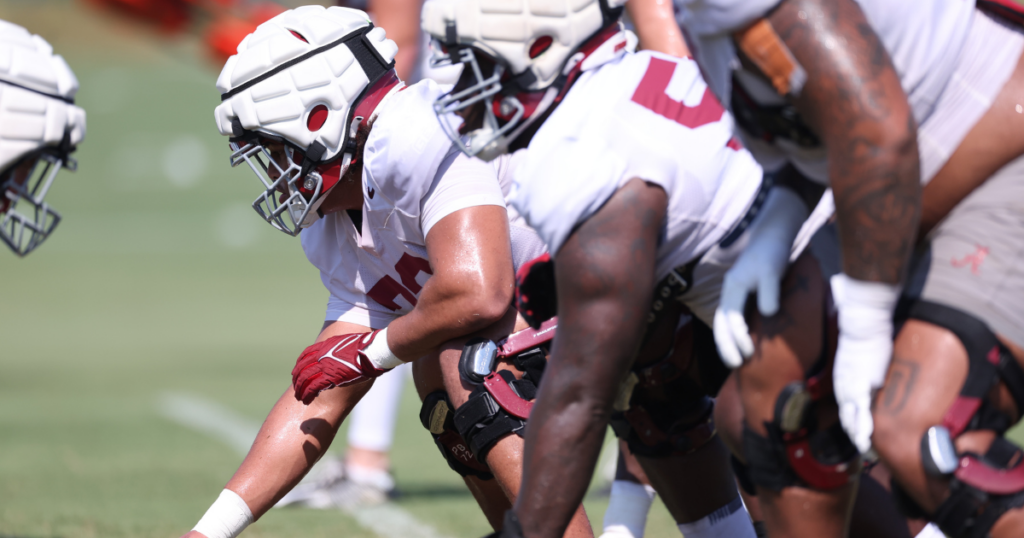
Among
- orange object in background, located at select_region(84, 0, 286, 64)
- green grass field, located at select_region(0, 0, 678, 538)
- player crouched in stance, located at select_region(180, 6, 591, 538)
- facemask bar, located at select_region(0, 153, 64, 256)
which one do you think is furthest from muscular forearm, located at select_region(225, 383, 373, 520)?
orange object in background, located at select_region(84, 0, 286, 64)

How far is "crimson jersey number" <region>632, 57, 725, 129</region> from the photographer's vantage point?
2.44m

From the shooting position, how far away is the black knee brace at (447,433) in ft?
10.8

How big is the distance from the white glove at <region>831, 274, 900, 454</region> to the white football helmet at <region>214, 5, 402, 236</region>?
5.50ft

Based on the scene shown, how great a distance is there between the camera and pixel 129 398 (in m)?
9.29

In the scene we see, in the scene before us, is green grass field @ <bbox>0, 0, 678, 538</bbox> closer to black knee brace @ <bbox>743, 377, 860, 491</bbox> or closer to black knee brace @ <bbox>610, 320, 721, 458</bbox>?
black knee brace @ <bbox>610, 320, 721, 458</bbox>

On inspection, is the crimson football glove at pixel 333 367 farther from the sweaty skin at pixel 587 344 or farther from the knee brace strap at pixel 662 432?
the sweaty skin at pixel 587 344

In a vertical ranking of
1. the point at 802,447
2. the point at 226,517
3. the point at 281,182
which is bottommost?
the point at 226,517

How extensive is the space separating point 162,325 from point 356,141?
11.4m

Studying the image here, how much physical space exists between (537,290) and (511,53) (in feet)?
1.85

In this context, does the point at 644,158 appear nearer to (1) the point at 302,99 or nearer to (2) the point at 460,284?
(2) the point at 460,284

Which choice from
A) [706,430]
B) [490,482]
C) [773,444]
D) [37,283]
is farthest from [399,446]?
[37,283]

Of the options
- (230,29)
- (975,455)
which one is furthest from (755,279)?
(230,29)

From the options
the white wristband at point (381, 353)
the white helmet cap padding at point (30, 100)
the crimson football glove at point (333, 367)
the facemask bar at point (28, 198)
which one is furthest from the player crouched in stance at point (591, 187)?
the facemask bar at point (28, 198)

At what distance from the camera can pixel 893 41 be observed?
6.93 feet
